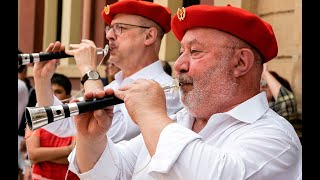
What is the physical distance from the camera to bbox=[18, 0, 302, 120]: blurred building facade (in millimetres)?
4781

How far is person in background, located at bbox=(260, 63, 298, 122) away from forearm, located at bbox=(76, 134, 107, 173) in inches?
76.4

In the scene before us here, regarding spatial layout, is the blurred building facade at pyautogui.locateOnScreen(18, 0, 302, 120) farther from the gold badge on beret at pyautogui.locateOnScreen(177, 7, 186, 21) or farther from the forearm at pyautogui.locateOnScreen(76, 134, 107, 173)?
the forearm at pyautogui.locateOnScreen(76, 134, 107, 173)

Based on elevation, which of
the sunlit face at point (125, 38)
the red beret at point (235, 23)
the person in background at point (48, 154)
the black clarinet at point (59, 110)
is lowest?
the person in background at point (48, 154)

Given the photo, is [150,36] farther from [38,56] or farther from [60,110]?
[60,110]

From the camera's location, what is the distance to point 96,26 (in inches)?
315

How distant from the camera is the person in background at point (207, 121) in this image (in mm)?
1915

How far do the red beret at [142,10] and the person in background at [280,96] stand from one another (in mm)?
1018

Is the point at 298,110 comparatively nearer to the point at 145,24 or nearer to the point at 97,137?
the point at 145,24

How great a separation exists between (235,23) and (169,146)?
2.05ft

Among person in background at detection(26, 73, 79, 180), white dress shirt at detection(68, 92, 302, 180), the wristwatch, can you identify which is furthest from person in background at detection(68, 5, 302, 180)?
person in background at detection(26, 73, 79, 180)

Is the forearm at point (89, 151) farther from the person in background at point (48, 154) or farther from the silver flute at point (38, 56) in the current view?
→ the person in background at point (48, 154)

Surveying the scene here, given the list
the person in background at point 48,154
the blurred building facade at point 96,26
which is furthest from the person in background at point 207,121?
the blurred building facade at point 96,26
